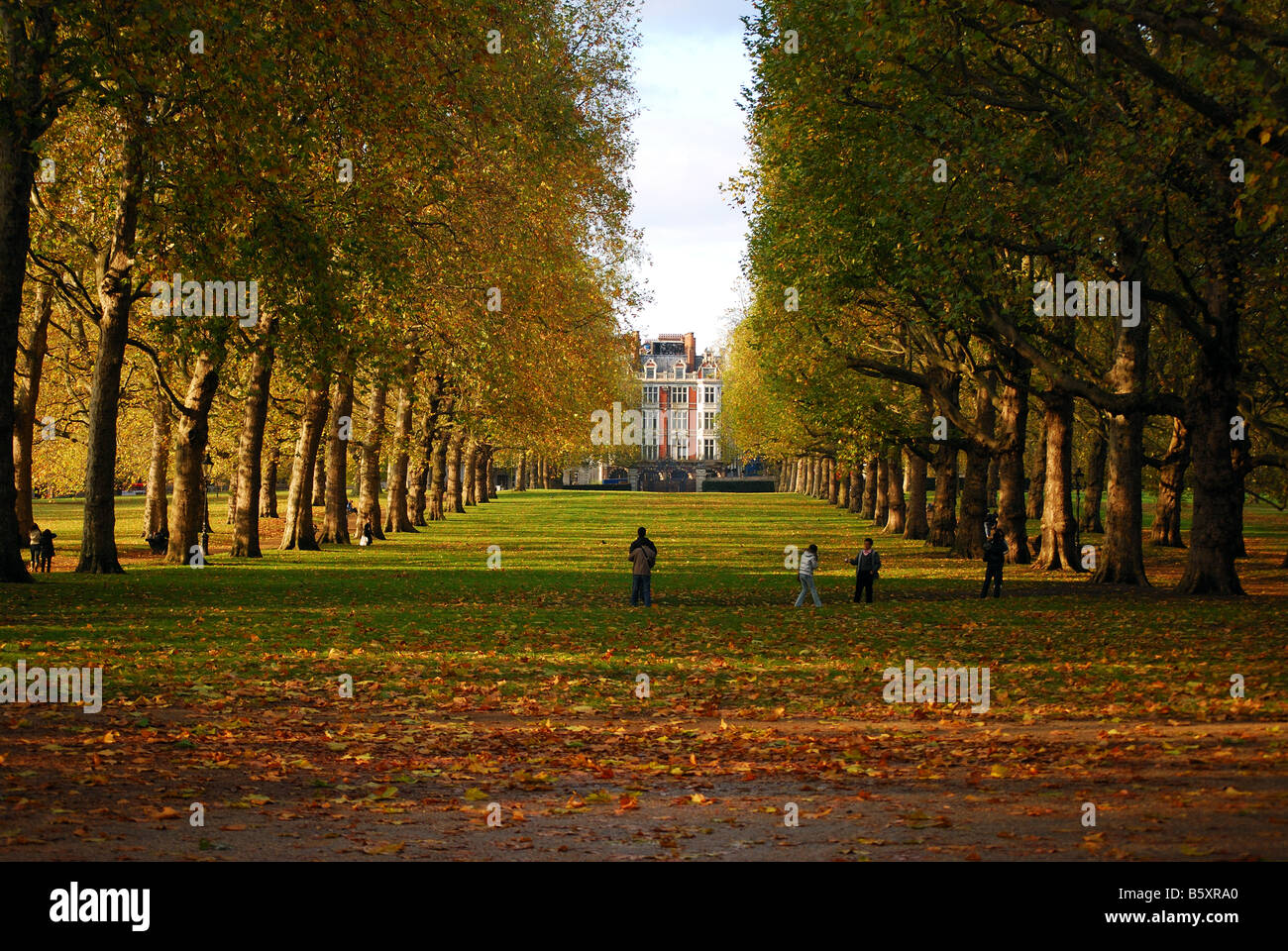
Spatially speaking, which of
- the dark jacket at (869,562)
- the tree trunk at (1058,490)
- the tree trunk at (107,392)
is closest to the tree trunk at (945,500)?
the tree trunk at (1058,490)

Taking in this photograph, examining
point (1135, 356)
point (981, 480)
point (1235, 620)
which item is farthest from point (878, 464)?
point (1235, 620)

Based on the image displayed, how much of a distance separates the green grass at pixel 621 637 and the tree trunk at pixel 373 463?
31.2ft

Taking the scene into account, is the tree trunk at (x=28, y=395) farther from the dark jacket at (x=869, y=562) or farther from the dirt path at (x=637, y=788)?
the dirt path at (x=637, y=788)

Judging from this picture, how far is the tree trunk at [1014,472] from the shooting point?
132 ft

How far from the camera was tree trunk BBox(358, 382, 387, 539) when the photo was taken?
160ft

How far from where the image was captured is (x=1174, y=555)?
46.8 m

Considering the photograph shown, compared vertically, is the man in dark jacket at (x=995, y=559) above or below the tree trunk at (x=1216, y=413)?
below

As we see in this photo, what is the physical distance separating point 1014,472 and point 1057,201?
653 inches

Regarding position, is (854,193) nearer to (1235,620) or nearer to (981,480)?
(1235,620)

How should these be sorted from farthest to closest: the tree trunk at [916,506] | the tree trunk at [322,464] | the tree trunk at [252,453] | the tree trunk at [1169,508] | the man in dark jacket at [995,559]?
1. the tree trunk at [916,506]
2. the tree trunk at [1169,508]
3. the tree trunk at [322,464]
4. the tree trunk at [252,453]
5. the man in dark jacket at [995,559]

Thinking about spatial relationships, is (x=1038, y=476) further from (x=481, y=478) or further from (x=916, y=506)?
(x=481, y=478)

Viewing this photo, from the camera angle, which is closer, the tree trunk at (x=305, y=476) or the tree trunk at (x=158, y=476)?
the tree trunk at (x=305, y=476)

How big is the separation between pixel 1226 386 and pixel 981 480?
14.9 meters

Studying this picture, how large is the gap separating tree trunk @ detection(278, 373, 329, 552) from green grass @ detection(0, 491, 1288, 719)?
4.17 meters
